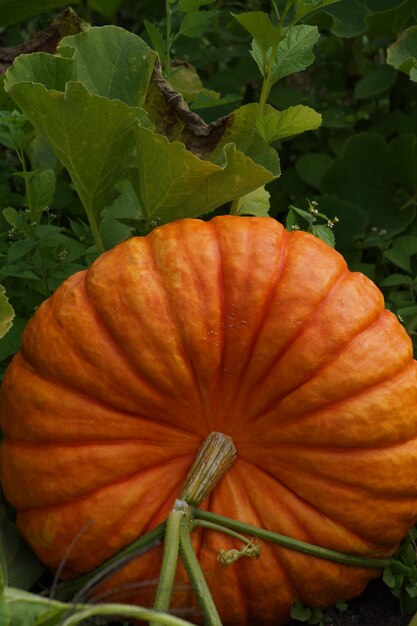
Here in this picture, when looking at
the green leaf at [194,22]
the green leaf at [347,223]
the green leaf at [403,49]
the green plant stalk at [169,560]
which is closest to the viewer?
the green plant stalk at [169,560]

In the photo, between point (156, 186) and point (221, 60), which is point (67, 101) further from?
point (221, 60)

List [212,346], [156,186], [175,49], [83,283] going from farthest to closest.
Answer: [175,49] < [156,186] < [83,283] < [212,346]

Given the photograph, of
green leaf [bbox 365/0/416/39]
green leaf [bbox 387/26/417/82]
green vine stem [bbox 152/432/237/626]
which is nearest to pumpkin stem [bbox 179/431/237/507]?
green vine stem [bbox 152/432/237/626]

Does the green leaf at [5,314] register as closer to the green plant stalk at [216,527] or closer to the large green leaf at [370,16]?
the green plant stalk at [216,527]

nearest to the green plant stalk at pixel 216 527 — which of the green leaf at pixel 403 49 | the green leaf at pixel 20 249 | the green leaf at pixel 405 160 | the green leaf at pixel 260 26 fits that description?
the green leaf at pixel 20 249

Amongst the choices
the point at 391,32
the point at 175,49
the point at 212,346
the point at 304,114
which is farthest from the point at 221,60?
the point at 212,346
